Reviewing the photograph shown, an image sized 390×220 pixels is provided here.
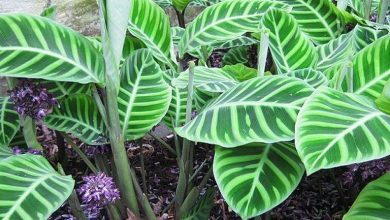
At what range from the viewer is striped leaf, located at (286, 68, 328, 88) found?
4.25 feet

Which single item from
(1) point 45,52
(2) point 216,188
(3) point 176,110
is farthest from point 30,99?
(2) point 216,188

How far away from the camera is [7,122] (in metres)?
1.48

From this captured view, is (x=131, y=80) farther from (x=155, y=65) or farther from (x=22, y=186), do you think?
(x=22, y=186)

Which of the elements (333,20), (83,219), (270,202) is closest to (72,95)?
(83,219)

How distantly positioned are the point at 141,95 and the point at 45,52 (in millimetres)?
294

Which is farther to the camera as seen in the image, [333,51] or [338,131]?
[333,51]

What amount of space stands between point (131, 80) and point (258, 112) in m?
0.40

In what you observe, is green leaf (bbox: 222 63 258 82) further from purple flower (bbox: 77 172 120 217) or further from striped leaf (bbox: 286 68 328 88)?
purple flower (bbox: 77 172 120 217)

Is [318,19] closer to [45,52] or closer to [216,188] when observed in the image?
[216,188]

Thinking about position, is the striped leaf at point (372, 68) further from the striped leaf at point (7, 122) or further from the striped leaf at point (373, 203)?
the striped leaf at point (7, 122)

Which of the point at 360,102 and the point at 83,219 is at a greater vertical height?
the point at 360,102

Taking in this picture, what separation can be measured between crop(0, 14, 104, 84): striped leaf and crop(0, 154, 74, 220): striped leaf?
0.20 metres

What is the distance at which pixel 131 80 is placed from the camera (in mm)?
1405

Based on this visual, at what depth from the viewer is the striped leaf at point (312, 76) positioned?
4.25 feet
